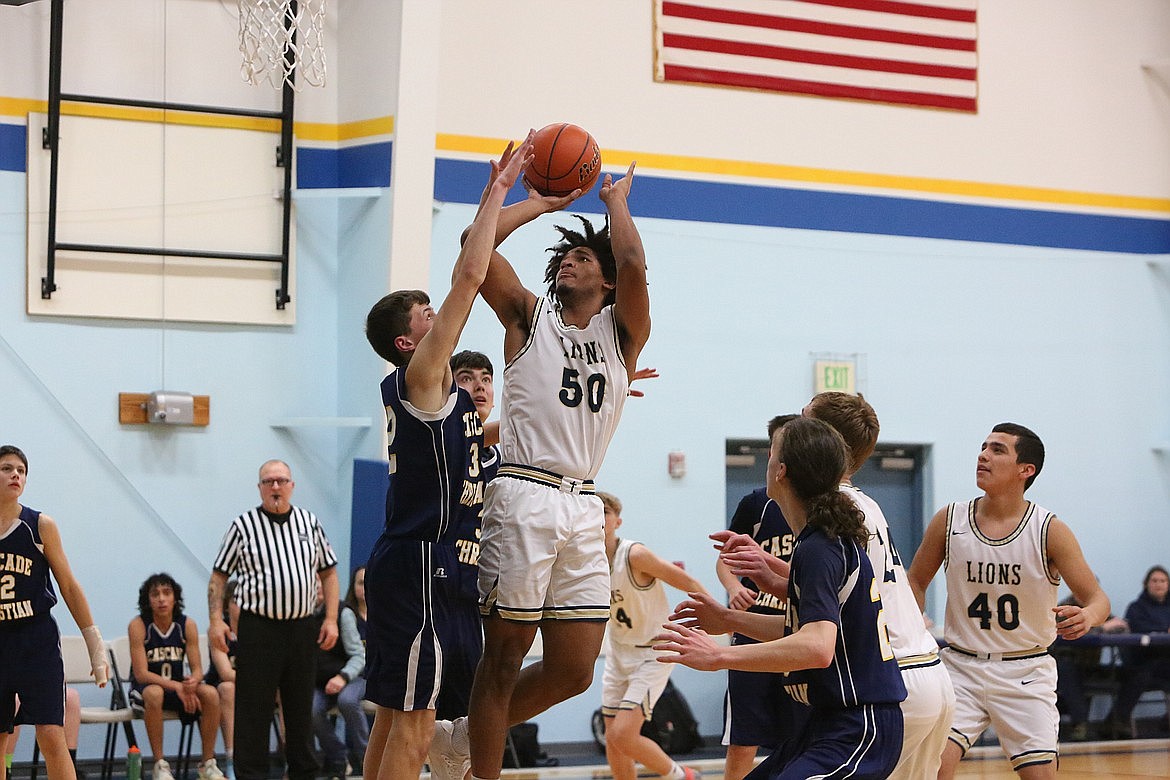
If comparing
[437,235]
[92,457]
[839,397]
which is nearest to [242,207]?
[437,235]

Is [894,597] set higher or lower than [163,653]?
higher

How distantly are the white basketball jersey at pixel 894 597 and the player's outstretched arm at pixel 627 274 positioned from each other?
1045 mm

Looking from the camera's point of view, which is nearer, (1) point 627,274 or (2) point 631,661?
(1) point 627,274

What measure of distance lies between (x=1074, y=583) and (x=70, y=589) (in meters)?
4.70

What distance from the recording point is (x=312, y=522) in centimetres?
788

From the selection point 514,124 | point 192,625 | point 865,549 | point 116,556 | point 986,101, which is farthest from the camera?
point 986,101

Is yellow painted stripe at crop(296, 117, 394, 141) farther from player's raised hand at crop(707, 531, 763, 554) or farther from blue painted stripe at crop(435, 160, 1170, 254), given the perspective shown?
player's raised hand at crop(707, 531, 763, 554)

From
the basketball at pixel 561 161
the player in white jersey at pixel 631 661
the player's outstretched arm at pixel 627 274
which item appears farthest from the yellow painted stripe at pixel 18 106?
the player's outstretched arm at pixel 627 274

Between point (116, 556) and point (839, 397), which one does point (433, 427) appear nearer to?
point (839, 397)

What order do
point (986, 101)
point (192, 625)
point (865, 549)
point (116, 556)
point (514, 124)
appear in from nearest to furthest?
point (865, 549), point (192, 625), point (116, 556), point (514, 124), point (986, 101)

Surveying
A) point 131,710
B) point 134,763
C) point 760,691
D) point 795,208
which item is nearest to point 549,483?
point 760,691

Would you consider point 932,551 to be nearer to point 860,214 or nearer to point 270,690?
point 270,690

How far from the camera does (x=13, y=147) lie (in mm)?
9758

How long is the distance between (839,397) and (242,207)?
23.1ft
